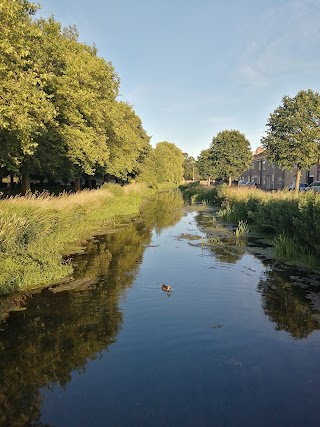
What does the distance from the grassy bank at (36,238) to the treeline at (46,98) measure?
8.63 ft

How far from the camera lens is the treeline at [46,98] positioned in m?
12.4

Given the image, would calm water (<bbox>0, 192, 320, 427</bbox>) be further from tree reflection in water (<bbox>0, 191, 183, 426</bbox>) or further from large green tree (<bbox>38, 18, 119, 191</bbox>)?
large green tree (<bbox>38, 18, 119, 191</bbox>)

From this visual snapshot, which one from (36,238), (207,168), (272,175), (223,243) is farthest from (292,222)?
(272,175)

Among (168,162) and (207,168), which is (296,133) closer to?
(207,168)

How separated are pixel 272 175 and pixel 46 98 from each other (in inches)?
2039

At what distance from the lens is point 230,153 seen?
52.2 metres

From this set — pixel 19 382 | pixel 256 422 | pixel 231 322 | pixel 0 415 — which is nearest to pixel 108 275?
pixel 231 322

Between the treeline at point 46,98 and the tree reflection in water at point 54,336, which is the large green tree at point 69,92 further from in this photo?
the tree reflection in water at point 54,336

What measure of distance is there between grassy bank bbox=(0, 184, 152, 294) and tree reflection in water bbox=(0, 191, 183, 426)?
2.17 feet

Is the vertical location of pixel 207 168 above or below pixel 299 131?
below

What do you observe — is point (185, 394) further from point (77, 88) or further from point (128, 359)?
point (77, 88)

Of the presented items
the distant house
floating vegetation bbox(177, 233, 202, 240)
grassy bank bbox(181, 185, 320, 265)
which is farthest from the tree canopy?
the distant house

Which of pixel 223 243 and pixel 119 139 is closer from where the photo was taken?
pixel 223 243

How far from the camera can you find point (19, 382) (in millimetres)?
5938
